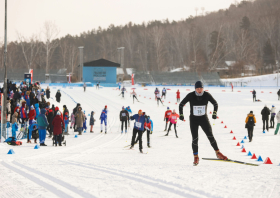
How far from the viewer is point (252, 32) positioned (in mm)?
101250

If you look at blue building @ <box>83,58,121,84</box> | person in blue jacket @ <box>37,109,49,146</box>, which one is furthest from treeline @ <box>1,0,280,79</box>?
person in blue jacket @ <box>37,109,49,146</box>

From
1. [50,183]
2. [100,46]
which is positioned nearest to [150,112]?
[50,183]

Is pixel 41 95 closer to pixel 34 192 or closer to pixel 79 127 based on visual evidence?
pixel 79 127

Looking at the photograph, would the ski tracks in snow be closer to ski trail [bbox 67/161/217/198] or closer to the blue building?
ski trail [bbox 67/161/217/198]

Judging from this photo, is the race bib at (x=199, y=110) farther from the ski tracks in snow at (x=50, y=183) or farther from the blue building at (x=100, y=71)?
the blue building at (x=100, y=71)

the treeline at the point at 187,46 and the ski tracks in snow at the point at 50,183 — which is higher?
the treeline at the point at 187,46

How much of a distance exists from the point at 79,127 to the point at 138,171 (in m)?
10.0

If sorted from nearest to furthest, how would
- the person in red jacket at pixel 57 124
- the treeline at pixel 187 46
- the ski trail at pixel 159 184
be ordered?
the ski trail at pixel 159 184
the person in red jacket at pixel 57 124
the treeline at pixel 187 46

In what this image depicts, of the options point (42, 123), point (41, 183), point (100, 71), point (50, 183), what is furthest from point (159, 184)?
point (100, 71)

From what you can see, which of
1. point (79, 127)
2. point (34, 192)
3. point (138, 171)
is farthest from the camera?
point (79, 127)

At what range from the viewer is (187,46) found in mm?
98062

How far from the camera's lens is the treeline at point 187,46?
8606 cm

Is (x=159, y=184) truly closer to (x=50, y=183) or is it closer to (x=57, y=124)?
(x=50, y=183)

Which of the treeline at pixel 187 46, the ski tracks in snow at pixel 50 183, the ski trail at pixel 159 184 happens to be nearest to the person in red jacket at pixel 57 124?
the ski tracks in snow at pixel 50 183
